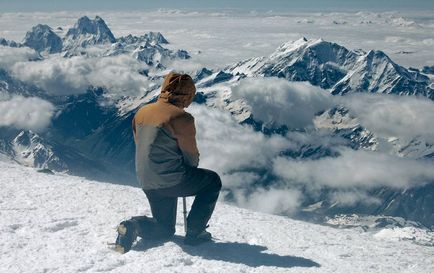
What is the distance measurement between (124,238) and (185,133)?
252 cm

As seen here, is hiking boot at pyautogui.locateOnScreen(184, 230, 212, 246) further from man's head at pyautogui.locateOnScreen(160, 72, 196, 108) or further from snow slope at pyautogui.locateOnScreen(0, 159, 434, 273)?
man's head at pyautogui.locateOnScreen(160, 72, 196, 108)

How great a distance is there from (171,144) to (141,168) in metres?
1.01

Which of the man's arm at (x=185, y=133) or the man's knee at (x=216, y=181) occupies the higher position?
the man's arm at (x=185, y=133)

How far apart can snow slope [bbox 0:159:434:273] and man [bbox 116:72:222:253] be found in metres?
0.46

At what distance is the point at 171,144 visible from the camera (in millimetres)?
9625

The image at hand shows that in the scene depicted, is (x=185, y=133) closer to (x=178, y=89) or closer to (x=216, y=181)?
(x=178, y=89)

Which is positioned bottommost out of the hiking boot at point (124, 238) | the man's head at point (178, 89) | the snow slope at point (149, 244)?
the snow slope at point (149, 244)

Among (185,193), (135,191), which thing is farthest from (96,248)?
(135,191)

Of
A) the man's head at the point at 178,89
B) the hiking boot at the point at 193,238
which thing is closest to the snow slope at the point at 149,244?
the hiking boot at the point at 193,238

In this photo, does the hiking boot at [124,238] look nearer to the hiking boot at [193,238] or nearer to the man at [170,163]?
the man at [170,163]

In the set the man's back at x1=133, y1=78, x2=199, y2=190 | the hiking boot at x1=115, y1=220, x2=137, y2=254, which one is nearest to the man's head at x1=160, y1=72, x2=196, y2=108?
the man's back at x1=133, y1=78, x2=199, y2=190

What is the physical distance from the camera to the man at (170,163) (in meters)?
9.56

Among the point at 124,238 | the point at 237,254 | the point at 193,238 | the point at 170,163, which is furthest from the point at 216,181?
the point at 124,238

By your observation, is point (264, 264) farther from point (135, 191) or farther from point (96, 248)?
point (135, 191)
